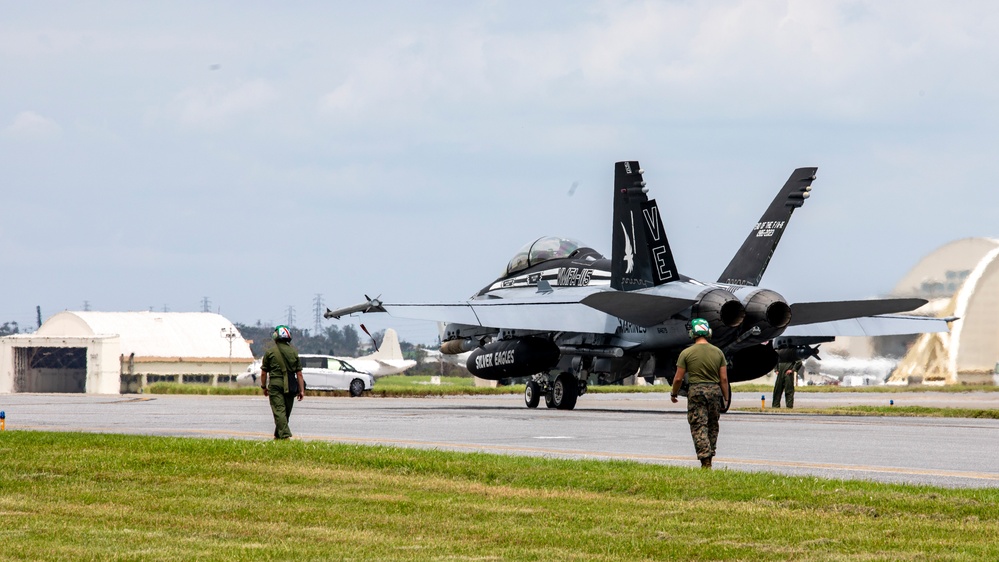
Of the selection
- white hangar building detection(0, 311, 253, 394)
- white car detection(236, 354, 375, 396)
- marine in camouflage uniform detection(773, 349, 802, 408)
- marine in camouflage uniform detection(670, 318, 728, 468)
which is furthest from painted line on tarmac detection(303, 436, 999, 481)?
white hangar building detection(0, 311, 253, 394)

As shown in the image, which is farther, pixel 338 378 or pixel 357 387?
pixel 338 378

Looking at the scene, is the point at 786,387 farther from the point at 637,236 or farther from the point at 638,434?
the point at 638,434

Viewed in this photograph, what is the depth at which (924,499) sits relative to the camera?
36.6 feet

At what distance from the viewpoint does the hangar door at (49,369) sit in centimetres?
8319

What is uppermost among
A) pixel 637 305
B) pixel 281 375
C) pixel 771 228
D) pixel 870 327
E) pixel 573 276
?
pixel 771 228

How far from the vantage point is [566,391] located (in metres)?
31.8

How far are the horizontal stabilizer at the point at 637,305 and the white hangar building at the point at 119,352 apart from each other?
60.0 meters

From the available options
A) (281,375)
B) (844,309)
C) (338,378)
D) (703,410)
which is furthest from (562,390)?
(338,378)

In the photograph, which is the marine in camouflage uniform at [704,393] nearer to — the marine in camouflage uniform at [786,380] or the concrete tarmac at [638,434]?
the concrete tarmac at [638,434]

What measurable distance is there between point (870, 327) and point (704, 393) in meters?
19.5

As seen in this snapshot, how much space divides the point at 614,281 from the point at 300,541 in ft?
69.7

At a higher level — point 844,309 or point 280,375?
point 844,309

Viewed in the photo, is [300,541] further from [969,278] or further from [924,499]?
[969,278]

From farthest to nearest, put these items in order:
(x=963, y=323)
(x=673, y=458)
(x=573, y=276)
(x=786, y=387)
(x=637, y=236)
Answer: (x=963, y=323) → (x=786, y=387) → (x=573, y=276) → (x=637, y=236) → (x=673, y=458)
